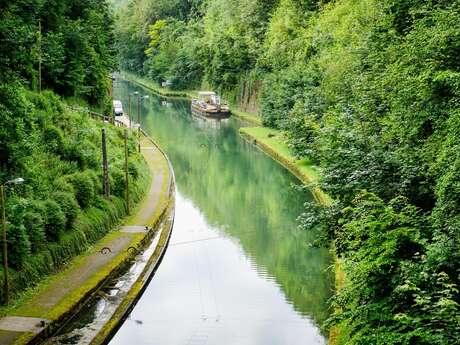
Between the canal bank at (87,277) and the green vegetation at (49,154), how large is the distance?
57 cm

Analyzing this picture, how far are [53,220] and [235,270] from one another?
7855 millimetres

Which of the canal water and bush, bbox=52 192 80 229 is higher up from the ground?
bush, bbox=52 192 80 229

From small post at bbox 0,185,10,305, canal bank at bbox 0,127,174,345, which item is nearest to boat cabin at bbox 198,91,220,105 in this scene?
canal bank at bbox 0,127,174,345

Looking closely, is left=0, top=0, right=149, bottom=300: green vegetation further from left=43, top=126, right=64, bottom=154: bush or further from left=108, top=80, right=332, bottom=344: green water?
left=108, top=80, right=332, bottom=344: green water

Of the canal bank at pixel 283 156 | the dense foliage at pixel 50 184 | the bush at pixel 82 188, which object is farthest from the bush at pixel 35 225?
the canal bank at pixel 283 156

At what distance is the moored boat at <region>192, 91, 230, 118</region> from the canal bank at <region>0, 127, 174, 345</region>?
121 ft

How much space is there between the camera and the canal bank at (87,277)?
17.9 metres

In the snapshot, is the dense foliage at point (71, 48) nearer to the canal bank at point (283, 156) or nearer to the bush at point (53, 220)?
the bush at point (53, 220)

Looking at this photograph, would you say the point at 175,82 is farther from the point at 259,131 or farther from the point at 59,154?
the point at 59,154

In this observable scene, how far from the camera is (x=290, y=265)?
87.7ft

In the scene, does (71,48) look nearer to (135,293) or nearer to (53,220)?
(53,220)

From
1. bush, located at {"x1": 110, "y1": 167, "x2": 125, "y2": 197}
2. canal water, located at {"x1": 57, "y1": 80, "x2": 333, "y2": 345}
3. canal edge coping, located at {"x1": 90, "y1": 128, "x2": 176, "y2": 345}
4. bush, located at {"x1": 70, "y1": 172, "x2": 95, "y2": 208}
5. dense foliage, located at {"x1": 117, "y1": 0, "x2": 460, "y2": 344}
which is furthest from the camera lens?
bush, located at {"x1": 110, "y1": 167, "x2": 125, "y2": 197}

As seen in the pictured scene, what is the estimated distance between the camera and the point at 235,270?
86.2 ft

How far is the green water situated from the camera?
20.3 meters
